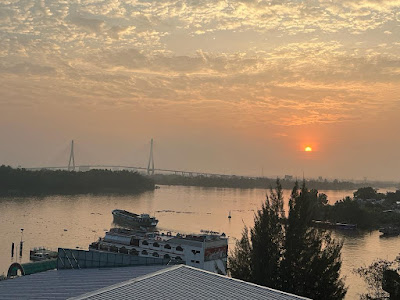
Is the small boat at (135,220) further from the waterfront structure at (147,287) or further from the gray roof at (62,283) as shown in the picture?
the waterfront structure at (147,287)

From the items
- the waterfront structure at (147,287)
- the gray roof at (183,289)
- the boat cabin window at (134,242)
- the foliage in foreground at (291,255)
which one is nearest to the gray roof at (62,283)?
the waterfront structure at (147,287)

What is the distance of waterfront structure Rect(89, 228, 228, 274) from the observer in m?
19.1

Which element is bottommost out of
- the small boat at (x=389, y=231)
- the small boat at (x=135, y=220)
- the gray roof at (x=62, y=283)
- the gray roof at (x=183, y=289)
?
the small boat at (x=389, y=231)

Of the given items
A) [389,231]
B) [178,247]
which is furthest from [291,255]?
[389,231]

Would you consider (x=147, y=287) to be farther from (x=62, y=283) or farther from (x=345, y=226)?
(x=345, y=226)

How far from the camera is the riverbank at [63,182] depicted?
5550cm

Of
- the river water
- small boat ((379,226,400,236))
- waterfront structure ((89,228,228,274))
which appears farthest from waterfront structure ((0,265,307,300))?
small boat ((379,226,400,236))

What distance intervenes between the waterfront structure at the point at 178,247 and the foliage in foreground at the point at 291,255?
22.7 feet

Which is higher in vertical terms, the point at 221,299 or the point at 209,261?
the point at 221,299

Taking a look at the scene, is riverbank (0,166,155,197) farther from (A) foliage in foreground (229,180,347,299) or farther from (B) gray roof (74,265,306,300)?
(B) gray roof (74,265,306,300)

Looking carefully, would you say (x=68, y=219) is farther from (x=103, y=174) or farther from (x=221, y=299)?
(x=103, y=174)

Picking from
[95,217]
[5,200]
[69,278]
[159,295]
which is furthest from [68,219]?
[159,295]

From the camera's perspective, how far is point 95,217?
35375 mm

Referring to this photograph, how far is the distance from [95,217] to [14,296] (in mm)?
29315
